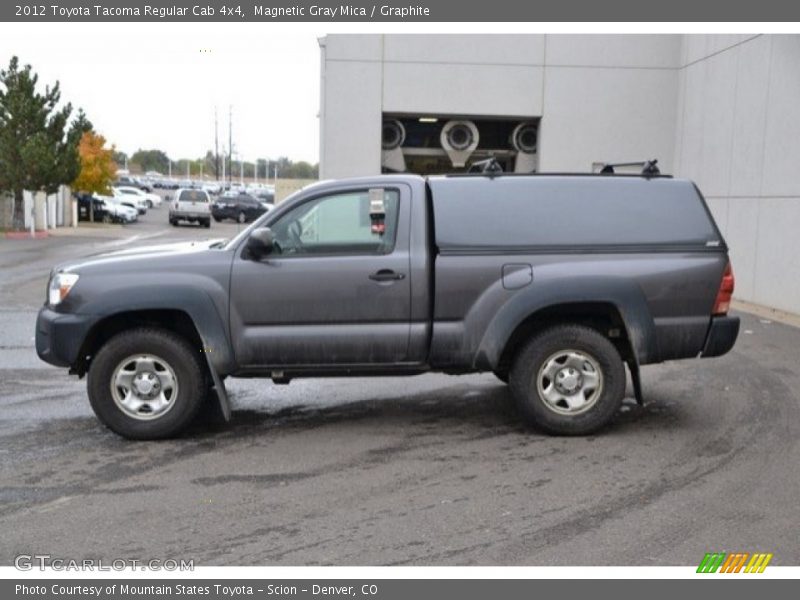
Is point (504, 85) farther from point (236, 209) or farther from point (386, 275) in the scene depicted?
point (236, 209)

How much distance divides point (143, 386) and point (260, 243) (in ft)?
4.63

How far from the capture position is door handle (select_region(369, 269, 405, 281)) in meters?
6.71

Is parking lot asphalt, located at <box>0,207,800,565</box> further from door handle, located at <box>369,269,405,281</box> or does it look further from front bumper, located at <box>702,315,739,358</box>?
door handle, located at <box>369,269,405,281</box>

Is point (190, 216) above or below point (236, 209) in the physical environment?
below

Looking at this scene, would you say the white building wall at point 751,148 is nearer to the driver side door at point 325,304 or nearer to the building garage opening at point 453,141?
the building garage opening at point 453,141

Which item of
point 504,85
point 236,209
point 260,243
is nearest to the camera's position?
point 260,243

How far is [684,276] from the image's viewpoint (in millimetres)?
6875

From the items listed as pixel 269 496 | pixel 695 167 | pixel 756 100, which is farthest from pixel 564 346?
pixel 695 167

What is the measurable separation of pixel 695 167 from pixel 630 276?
11635mm

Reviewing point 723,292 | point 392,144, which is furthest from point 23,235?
point 723,292

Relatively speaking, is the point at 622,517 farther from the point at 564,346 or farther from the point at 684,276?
the point at 684,276

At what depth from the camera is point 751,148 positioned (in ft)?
49.8

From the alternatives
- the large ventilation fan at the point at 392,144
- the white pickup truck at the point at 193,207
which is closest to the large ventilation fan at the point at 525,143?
the large ventilation fan at the point at 392,144

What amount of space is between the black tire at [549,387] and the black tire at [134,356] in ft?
8.18
